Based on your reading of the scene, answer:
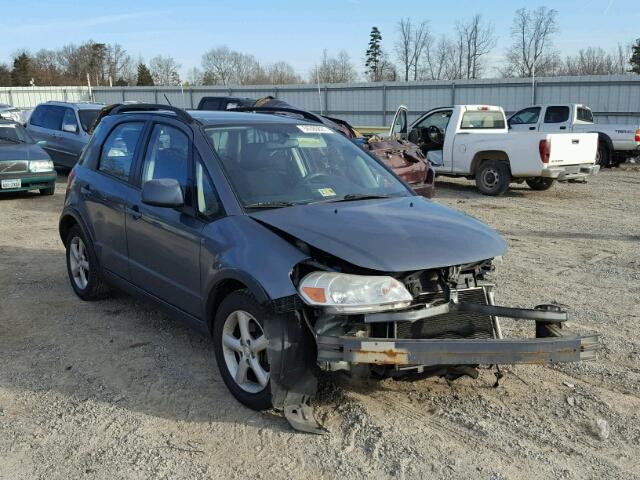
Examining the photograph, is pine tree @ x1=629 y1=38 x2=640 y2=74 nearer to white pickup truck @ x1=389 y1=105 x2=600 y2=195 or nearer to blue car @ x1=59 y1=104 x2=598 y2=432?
white pickup truck @ x1=389 y1=105 x2=600 y2=195

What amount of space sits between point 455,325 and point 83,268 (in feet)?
12.6

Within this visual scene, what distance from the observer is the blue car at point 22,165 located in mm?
12180

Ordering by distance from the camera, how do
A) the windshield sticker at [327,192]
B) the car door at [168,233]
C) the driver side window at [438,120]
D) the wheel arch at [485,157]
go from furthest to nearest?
the driver side window at [438,120]
the wheel arch at [485,157]
the windshield sticker at [327,192]
the car door at [168,233]

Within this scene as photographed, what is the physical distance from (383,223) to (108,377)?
219cm

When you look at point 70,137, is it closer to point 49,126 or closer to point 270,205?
point 49,126

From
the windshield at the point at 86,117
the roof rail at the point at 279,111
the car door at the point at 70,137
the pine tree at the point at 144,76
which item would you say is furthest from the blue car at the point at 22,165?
the pine tree at the point at 144,76

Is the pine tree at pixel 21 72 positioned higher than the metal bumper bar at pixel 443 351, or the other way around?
the pine tree at pixel 21 72

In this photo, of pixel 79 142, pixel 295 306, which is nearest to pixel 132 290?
pixel 295 306

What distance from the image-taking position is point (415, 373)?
3602 millimetres

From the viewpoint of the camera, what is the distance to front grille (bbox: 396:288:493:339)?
11.5 ft

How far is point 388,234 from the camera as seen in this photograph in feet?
11.9

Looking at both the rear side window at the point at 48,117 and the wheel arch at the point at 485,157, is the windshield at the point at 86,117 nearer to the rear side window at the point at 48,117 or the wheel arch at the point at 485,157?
the rear side window at the point at 48,117

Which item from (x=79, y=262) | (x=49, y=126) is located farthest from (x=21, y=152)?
(x=79, y=262)

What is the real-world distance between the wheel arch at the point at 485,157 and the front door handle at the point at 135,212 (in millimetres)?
9685
